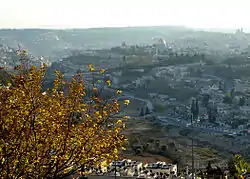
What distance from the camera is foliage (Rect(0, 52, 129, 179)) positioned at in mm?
6008

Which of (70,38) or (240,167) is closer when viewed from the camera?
(240,167)

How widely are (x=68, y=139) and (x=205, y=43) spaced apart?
117 meters

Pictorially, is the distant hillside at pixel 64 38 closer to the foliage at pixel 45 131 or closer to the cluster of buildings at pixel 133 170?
the cluster of buildings at pixel 133 170

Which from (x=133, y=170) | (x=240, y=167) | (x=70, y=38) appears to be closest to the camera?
(x=240, y=167)

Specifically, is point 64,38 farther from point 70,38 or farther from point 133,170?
point 133,170

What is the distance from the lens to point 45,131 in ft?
20.6

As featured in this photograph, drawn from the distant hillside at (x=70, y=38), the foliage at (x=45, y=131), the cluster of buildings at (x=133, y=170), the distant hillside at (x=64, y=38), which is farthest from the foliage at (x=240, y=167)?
the distant hillside at (x=64, y=38)

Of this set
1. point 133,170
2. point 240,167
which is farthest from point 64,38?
point 240,167

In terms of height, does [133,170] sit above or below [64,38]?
above

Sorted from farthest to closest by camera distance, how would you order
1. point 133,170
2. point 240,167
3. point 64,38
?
point 64,38, point 133,170, point 240,167

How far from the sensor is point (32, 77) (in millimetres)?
6273

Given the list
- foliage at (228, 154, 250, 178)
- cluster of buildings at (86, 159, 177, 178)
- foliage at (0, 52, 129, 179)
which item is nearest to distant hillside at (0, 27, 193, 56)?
cluster of buildings at (86, 159, 177, 178)

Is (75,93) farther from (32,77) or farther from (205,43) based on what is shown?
(205,43)

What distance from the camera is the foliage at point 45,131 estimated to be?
6.01m
